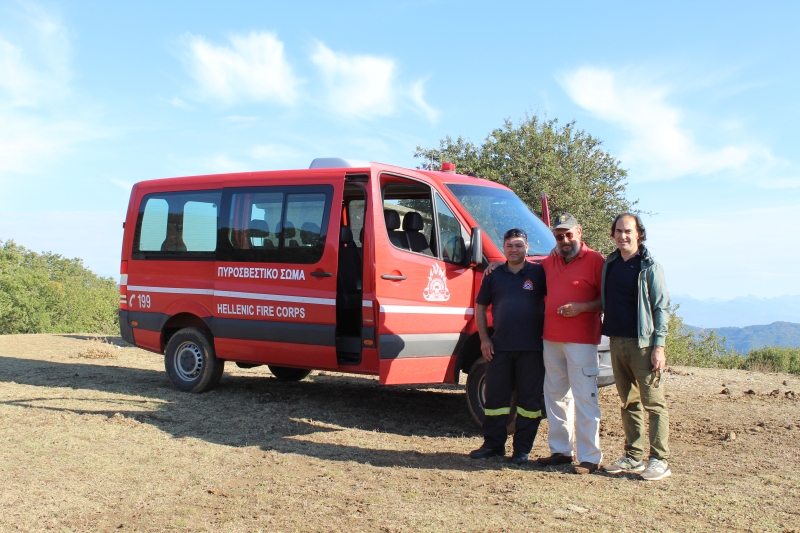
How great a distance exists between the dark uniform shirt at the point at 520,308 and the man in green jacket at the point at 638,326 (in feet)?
1.96

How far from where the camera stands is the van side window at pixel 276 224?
24.1 feet

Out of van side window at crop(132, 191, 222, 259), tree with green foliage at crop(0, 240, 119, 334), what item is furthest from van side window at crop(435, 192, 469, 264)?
tree with green foliage at crop(0, 240, 119, 334)

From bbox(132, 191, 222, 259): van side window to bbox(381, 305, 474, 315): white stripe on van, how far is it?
2.58m

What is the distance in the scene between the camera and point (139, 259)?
8961 millimetres

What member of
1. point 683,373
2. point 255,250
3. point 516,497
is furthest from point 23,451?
point 683,373

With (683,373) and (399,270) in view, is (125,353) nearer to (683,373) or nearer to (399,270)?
(399,270)

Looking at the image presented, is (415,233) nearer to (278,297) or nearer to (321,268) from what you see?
(321,268)

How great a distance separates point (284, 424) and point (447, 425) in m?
1.71

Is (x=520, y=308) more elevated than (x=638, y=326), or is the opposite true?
(x=520, y=308)

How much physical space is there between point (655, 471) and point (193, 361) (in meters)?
5.46

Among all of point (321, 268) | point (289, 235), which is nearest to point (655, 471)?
point (321, 268)

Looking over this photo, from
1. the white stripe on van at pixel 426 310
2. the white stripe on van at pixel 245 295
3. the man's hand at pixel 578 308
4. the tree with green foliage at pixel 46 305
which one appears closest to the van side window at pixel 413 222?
the white stripe on van at pixel 426 310

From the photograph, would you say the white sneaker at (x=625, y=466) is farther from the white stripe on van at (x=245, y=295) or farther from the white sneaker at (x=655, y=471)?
the white stripe on van at (x=245, y=295)

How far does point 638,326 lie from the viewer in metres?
5.13
